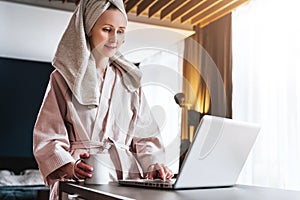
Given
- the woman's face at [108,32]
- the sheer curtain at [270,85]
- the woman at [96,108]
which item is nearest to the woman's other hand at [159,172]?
the woman at [96,108]

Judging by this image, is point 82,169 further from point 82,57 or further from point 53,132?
point 82,57

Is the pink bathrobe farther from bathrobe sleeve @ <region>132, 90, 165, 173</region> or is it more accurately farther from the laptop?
the laptop

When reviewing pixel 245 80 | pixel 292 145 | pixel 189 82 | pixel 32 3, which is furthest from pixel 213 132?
pixel 189 82

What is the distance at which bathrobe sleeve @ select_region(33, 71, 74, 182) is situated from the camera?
124cm

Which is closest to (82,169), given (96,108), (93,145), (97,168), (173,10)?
(97,168)

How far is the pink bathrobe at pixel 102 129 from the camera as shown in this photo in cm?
128

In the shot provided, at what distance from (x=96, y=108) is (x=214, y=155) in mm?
490

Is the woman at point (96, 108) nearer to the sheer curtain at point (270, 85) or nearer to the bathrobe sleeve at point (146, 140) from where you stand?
the bathrobe sleeve at point (146, 140)

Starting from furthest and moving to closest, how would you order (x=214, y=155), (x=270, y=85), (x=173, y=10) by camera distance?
(x=173, y=10)
(x=270, y=85)
(x=214, y=155)

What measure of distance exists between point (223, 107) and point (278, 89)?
0.93m

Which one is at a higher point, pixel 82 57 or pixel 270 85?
pixel 270 85

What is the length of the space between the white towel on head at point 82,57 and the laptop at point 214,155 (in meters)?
0.36

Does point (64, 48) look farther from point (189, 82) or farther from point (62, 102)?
point (189, 82)

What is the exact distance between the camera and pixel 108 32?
1417mm
